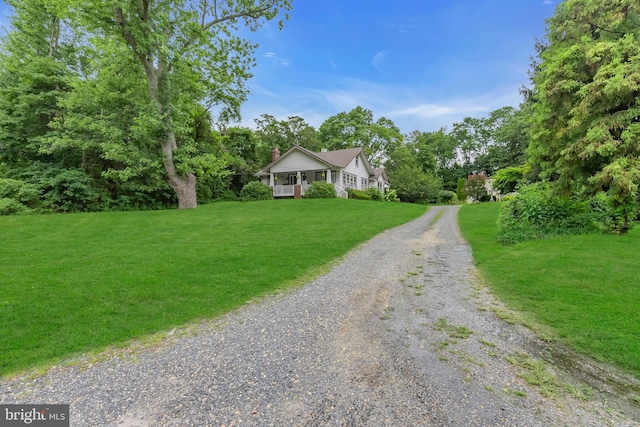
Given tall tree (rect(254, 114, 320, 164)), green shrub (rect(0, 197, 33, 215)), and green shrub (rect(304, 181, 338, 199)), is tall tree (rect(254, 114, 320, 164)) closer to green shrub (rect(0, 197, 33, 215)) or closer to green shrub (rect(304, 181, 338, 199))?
green shrub (rect(304, 181, 338, 199))

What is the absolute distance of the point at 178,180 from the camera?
17000 millimetres

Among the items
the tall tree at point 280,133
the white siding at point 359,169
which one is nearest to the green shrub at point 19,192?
the tall tree at point 280,133

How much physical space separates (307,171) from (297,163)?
122 cm

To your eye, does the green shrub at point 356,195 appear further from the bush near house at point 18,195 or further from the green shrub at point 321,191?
the bush near house at point 18,195

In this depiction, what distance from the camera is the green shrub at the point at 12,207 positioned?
13536mm

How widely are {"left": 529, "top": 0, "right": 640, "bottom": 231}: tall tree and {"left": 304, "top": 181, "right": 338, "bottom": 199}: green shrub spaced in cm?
1572

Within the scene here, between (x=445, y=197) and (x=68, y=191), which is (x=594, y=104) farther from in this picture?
(x=445, y=197)

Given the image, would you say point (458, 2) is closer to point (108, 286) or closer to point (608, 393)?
point (608, 393)

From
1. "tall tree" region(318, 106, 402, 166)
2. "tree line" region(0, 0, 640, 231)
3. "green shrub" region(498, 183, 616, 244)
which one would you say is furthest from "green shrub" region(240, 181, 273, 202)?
"tall tree" region(318, 106, 402, 166)

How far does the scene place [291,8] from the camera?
17469mm

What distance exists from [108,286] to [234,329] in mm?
2968

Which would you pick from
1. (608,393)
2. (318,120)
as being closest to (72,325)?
(608,393)

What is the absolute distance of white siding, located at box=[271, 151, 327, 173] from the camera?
26.9 meters

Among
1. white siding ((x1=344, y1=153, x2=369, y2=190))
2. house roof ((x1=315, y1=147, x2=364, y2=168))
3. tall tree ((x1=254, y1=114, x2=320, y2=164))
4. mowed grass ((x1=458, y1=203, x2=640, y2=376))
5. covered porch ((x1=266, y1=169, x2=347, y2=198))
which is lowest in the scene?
mowed grass ((x1=458, y1=203, x2=640, y2=376))
